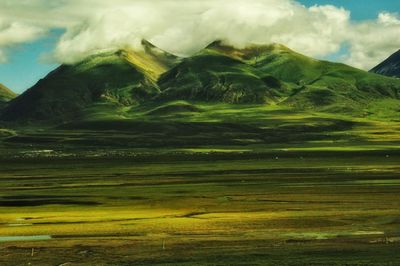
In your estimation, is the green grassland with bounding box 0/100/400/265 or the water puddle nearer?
the green grassland with bounding box 0/100/400/265

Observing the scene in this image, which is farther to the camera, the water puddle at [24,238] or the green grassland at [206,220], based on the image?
the water puddle at [24,238]

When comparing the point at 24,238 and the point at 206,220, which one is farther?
the point at 206,220

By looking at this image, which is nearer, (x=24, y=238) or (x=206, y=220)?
(x=24, y=238)

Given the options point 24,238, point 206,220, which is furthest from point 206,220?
point 24,238

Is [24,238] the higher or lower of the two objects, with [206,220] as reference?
lower

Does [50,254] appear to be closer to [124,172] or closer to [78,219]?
[78,219]

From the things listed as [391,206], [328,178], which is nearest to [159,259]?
[391,206]

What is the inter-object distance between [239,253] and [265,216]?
2121 cm

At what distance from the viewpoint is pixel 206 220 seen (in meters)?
66.4

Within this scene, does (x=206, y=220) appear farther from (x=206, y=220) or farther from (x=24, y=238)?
(x=24, y=238)

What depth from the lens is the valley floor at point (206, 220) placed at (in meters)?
47.0

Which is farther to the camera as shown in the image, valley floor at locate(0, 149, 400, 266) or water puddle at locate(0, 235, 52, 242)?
water puddle at locate(0, 235, 52, 242)

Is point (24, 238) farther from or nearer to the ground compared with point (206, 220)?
nearer to the ground

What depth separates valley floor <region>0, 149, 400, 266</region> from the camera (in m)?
47.0
